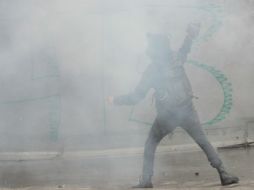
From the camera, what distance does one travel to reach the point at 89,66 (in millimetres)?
7859

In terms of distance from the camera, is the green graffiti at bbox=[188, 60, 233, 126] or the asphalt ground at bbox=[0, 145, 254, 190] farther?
the green graffiti at bbox=[188, 60, 233, 126]

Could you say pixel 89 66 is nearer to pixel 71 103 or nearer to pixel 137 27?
pixel 71 103

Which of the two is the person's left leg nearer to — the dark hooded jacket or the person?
the person

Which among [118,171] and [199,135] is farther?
[118,171]

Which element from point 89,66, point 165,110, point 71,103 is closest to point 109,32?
point 89,66

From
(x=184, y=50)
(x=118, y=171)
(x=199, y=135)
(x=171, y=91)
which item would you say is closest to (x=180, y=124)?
(x=199, y=135)

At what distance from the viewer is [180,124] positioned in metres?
5.51

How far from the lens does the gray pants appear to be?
5.43 meters

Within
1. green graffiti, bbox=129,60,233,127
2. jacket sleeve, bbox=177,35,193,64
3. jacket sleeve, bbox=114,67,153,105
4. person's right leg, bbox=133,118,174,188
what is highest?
A: jacket sleeve, bbox=177,35,193,64

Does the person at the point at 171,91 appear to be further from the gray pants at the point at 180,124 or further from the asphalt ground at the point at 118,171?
the asphalt ground at the point at 118,171

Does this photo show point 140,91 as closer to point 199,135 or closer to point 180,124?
point 180,124

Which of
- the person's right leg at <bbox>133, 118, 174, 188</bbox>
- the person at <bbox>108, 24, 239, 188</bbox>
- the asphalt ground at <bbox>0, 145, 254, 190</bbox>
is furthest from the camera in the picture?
the asphalt ground at <bbox>0, 145, 254, 190</bbox>

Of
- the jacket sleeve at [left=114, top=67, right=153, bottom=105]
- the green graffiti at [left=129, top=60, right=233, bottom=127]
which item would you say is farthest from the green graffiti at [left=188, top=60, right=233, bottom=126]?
the jacket sleeve at [left=114, top=67, right=153, bottom=105]

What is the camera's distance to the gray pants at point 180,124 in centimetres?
543
